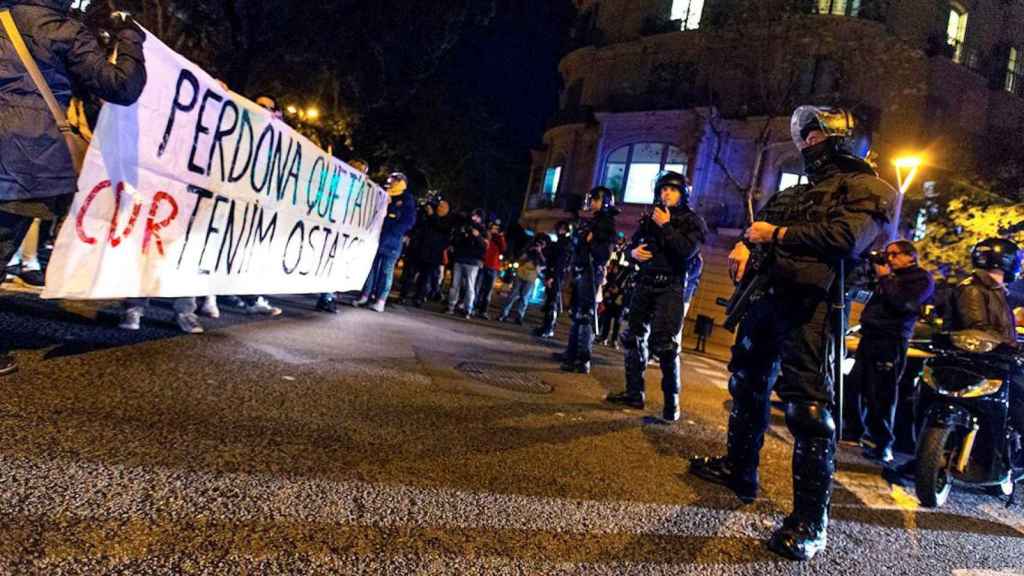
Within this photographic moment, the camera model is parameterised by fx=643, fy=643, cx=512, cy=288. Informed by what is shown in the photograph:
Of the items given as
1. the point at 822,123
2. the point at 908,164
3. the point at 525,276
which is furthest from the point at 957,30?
the point at 822,123

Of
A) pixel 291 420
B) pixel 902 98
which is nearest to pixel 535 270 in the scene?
pixel 291 420

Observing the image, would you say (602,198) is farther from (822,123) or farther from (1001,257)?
(822,123)

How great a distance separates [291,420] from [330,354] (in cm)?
201

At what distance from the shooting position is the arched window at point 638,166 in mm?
29359

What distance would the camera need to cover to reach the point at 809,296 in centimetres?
302

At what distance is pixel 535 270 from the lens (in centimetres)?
1217

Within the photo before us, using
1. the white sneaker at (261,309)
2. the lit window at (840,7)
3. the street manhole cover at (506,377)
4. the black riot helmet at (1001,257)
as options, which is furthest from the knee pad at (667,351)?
the lit window at (840,7)

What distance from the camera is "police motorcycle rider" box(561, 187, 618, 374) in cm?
683

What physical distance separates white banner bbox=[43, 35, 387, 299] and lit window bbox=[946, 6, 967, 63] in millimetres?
30991

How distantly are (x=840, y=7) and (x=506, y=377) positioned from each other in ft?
91.2

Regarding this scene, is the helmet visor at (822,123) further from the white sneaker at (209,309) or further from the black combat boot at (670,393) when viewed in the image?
the white sneaker at (209,309)

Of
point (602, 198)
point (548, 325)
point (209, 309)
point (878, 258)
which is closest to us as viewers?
point (209, 309)

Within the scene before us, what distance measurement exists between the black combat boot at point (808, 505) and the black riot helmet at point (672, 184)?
8.63ft

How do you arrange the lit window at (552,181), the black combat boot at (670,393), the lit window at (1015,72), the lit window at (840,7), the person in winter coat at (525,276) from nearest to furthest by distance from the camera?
the black combat boot at (670,393), the person in winter coat at (525,276), the lit window at (840,7), the lit window at (1015,72), the lit window at (552,181)
